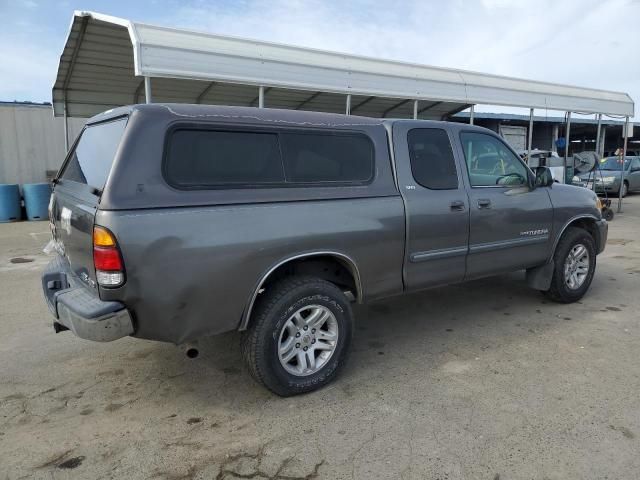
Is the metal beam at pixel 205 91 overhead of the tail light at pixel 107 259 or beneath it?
overhead

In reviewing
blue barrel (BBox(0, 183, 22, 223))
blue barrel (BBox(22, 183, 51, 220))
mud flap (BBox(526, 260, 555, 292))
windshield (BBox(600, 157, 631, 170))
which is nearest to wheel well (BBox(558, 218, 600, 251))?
mud flap (BBox(526, 260, 555, 292))

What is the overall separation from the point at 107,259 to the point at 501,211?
3.34 m

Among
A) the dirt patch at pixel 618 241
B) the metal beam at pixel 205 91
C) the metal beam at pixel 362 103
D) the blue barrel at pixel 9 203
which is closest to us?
the metal beam at pixel 205 91

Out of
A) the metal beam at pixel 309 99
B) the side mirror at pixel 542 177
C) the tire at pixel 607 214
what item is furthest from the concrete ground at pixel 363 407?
the tire at pixel 607 214

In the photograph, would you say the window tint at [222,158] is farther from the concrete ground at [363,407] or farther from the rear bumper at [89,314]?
the concrete ground at [363,407]

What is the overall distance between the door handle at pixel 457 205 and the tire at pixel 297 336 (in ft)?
4.32

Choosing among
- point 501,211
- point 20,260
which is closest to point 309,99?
point 20,260

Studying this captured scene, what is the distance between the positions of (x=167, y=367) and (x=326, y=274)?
1473 millimetres

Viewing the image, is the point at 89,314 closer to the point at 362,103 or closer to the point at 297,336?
the point at 297,336

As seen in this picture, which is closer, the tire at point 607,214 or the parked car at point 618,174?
the tire at point 607,214

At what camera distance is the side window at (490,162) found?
14.2ft

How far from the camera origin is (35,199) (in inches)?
490

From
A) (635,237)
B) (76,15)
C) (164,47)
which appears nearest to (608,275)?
(635,237)

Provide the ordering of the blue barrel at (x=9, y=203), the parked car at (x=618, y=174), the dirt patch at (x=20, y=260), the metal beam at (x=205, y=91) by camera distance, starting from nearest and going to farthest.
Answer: the dirt patch at (x=20, y=260)
the metal beam at (x=205, y=91)
the blue barrel at (x=9, y=203)
the parked car at (x=618, y=174)
